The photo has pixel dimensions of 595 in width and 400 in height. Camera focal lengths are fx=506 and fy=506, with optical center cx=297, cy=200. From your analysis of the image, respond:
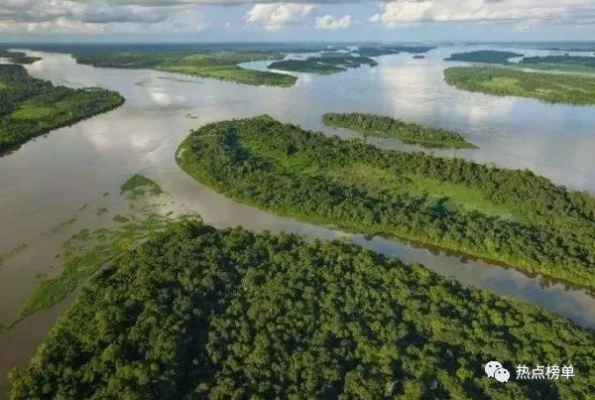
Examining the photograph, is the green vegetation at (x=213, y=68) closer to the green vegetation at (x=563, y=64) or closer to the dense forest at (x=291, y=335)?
the green vegetation at (x=563, y=64)

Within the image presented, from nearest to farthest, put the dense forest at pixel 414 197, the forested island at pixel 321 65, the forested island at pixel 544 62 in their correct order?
1. the dense forest at pixel 414 197
2. the forested island at pixel 321 65
3. the forested island at pixel 544 62

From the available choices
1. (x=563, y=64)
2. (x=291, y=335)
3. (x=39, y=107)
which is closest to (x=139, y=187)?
(x=291, y=335)

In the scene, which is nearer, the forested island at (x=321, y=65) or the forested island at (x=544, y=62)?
the forested island at (x=321, y=65)

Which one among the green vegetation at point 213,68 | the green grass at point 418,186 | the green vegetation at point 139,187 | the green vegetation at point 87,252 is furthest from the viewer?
the green vegetation at point 213,68

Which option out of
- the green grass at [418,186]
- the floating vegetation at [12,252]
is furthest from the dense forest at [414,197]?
the floating vegetation at [12,252]

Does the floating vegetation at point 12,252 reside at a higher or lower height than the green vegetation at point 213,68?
higher

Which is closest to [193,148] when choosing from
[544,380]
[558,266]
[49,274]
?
[49,274]

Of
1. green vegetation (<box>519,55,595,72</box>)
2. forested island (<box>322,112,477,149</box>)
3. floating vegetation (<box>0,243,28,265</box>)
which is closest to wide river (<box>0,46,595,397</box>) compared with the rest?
floating vegetation (<box>0,243,28,265</box>)
